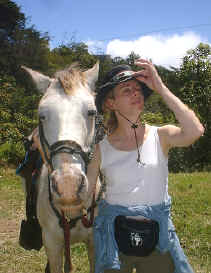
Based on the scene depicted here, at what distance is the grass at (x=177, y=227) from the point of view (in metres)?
3.87

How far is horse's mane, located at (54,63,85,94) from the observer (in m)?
1.96

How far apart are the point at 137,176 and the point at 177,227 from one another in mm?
3209

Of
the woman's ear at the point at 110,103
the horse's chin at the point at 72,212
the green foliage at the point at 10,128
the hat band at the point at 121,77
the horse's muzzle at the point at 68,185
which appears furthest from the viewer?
the green foliage at the point at 10,128

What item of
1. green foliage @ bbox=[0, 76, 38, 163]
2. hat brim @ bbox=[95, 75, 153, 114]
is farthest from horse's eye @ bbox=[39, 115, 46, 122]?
green foliage @ bbox=[0, 76, 38, 163]

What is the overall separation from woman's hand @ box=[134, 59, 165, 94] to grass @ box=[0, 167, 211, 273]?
98.0 inches

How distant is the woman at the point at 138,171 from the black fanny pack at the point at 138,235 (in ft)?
0.12

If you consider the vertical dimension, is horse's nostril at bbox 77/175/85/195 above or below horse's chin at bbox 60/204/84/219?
above

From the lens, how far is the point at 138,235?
1.90 metres

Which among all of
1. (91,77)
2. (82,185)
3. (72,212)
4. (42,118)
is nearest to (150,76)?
(91,77)

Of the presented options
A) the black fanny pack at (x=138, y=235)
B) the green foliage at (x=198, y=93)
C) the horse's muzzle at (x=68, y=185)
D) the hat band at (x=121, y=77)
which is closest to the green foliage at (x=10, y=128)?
the green foliage at (x=198, y=93)

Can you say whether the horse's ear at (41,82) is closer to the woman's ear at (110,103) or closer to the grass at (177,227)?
the woman's ear at (110,103)

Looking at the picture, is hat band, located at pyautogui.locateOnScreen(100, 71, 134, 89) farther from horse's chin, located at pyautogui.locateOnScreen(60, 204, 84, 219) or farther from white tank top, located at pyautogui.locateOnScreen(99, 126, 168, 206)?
horse's chin, located at pyautogui.locateOnScreen(60, 204, 84, 219)

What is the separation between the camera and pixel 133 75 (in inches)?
81.7

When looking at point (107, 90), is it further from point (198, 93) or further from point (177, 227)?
point (198, 93)
